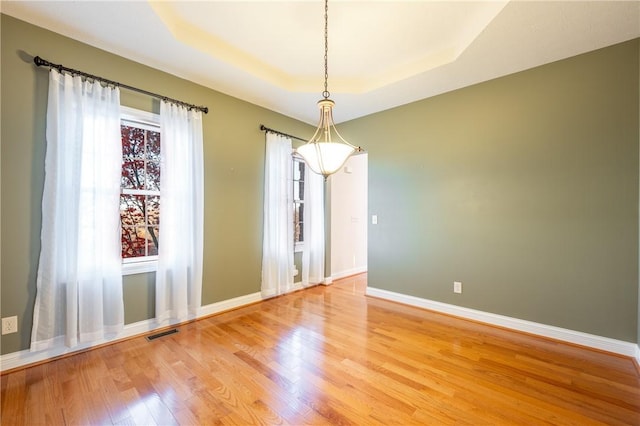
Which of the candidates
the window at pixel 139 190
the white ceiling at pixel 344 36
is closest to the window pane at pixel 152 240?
the window at pixel 139 190

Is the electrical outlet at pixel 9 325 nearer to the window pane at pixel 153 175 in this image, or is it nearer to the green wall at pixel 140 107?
the green wall at pixel 140 107

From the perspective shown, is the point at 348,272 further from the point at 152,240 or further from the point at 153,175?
the point at 153,175

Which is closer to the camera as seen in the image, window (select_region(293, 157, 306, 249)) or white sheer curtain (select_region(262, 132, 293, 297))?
white sheer curtain (select_region(262, 132, 293, 297))

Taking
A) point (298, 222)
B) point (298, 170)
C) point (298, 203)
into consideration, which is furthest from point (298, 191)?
point (298, 222)

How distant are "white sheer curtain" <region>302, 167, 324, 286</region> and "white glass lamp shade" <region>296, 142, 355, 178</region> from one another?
7.00 ft

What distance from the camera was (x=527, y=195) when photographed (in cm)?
279

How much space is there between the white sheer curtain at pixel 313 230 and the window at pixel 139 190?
2.10m

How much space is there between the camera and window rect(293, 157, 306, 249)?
4.34 m

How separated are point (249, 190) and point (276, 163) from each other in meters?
0.57

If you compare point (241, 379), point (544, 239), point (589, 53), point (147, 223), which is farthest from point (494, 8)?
point (147, 223)

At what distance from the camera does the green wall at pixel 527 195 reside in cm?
238

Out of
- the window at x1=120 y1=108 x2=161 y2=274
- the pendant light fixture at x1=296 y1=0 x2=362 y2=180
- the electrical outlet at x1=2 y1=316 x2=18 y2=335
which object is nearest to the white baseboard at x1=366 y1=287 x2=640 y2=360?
the pendant light fixture at x1=296 y1=0 x2=362 y2=180

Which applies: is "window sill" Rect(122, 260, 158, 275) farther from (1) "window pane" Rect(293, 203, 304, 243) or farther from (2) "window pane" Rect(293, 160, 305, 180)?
(2) "window pane" Rect(293, 160, 305, 180)

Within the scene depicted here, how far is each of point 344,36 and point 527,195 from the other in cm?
245
